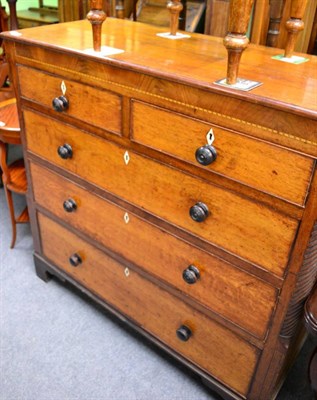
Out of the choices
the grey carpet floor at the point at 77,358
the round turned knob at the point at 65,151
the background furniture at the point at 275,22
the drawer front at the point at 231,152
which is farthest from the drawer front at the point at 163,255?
the background furniture at the point at 275,22

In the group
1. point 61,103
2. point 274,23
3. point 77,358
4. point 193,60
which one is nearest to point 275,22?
point 274,23

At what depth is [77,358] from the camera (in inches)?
58.2

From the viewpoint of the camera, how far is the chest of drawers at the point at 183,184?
0.85m

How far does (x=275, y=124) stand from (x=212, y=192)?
0.24 metres

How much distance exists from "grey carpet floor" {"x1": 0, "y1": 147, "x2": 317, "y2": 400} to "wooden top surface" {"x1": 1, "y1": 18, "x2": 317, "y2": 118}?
3.46 ft

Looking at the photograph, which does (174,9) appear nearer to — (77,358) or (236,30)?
(236,30)

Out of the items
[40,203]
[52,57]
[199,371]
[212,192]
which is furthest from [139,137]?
[199,371]

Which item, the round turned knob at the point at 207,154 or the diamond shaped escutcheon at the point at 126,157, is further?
the diamond shaped escutcheon at the point at 126,157

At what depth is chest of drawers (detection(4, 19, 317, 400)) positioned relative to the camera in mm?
853

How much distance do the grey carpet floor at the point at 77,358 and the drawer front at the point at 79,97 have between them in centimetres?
86

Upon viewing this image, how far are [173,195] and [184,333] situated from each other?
1.52 feet

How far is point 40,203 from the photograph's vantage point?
1545 mm

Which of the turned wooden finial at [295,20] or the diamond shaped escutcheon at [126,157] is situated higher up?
the turned wooden finial at [295,20]

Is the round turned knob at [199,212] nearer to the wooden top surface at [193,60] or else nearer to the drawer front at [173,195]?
the drawer front at [173,195]
